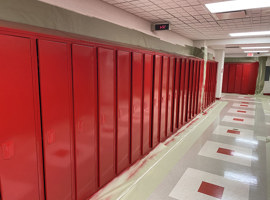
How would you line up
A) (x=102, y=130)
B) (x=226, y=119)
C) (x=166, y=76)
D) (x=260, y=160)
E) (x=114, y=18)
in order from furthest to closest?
(x=226, y=119)
(x=166, y=76)
(x=260, y=160)
(x=114, y=18)
(x=102, y=130)

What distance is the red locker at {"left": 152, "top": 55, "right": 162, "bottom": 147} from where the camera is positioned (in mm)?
4125

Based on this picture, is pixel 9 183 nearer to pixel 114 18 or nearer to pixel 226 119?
pixel 114 18

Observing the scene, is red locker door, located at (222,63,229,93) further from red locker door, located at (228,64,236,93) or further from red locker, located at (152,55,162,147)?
red locker, located at (152,55,162,147)

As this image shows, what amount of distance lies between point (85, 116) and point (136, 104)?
1.33 meters

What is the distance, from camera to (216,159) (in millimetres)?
3926

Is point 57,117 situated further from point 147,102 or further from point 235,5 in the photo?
point 235,5

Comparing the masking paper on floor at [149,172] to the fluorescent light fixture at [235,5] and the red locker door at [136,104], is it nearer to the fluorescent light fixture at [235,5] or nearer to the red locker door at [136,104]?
the red locker door at [136,104]

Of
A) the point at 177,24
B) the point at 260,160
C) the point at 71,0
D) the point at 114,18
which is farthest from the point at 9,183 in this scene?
the point at 177,24

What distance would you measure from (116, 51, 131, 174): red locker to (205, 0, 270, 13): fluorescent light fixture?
6.21ft

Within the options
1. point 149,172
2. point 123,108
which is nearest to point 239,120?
point 149,172

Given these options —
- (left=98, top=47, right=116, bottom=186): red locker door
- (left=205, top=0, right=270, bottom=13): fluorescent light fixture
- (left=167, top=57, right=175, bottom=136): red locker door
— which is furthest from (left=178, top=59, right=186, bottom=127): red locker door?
(left=98, top=47, right=116, bottom=186): red locker door

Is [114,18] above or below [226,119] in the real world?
above

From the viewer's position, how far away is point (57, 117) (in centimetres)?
202

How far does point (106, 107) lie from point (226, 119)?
6.03 metres
